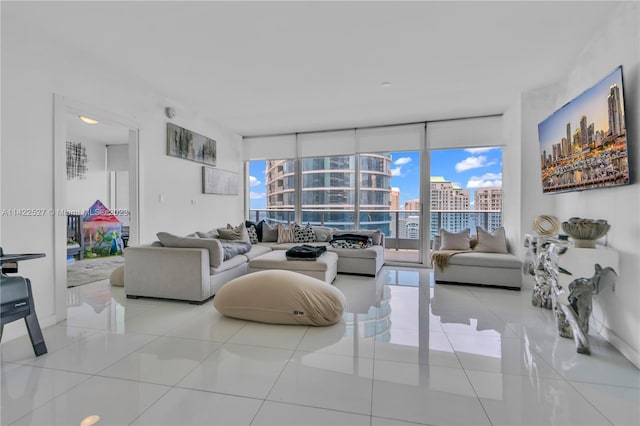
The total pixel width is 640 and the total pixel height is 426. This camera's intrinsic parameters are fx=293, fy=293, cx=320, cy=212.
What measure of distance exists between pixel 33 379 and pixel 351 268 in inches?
145

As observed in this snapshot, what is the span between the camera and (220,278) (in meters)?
3.60

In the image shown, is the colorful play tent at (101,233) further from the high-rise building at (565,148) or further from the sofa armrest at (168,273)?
the high-rise building at (565,148)

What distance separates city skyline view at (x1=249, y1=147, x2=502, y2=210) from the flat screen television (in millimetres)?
1886

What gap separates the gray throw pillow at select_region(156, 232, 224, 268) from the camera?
11.1 feet

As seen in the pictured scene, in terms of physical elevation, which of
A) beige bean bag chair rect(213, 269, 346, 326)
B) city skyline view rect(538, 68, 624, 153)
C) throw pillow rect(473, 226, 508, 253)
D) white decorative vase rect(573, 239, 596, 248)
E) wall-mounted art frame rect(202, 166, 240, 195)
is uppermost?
city skyline view rect(538, 68, 624, 153)

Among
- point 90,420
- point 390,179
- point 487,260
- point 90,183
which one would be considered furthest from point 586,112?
point 90,183

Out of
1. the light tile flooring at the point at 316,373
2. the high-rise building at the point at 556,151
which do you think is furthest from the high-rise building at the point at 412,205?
the light tile flooring at the point at 316,373

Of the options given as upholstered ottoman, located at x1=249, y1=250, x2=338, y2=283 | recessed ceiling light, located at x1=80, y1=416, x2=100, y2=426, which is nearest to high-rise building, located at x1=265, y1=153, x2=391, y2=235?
upholstered ottoman, located at x1=249, y1=250, x2=338, y2=283

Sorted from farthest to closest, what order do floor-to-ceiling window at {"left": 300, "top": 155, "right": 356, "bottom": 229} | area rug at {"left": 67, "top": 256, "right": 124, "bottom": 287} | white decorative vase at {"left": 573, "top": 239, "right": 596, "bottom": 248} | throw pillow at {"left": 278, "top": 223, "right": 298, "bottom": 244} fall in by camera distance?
floor-to-ceiling window at {"left": 300, "top": 155, "right": 356, "bottom": 229} → throw pillow at {"left": 278, "top": 223, "right": 298, "bottom": 244} → area rug at {"left": 67, "top": 256, "right": 124, "bottom": 287} → white decorative vase at {"left": 573, "top": 239, "right": 596, "bottom": 248}

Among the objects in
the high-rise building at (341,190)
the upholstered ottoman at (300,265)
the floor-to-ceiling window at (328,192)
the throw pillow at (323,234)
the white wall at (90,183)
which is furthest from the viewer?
the white wall at (90,183)

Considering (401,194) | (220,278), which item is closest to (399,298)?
(220,278)

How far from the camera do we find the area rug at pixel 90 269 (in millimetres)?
4289

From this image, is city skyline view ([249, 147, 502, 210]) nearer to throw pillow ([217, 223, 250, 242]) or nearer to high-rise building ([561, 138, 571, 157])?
high-rise building ([561, 138, 571, 157])

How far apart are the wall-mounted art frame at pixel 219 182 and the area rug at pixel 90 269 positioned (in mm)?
Result: 2051
